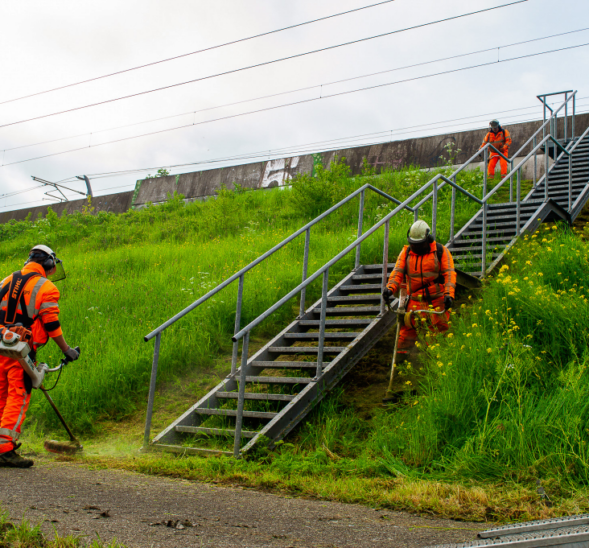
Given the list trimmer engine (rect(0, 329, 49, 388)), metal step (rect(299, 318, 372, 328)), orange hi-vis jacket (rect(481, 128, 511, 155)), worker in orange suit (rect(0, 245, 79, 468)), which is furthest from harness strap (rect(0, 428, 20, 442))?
orange hi-vis jacket (rect(481, 128, 511, 155))

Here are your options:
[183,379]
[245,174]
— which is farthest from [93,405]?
[245,174]

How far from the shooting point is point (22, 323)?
16.1ft

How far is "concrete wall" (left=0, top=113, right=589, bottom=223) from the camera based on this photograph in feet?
47.8

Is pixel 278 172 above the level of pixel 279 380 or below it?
above

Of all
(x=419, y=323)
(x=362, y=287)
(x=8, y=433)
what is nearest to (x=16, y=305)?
(x=8, y=433)

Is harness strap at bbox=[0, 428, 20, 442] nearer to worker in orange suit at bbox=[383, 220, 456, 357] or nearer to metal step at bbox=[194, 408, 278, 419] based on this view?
metal step at bbox=[194, 408, 278, 419]

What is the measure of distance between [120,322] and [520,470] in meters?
6.39

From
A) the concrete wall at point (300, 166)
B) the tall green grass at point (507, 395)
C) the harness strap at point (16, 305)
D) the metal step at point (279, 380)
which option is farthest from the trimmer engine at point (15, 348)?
the concrete wall at point (300, 166)

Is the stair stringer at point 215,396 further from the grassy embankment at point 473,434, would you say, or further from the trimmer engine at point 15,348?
the trimmer engine at point 15,348

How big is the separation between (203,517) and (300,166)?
15.5 m

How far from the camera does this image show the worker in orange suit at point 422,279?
5.89 m

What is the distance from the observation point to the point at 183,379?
6.94 metres

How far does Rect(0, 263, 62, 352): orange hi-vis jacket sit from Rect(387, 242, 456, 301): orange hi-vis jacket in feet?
11.5

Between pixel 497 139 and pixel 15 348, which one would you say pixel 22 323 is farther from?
pixel 497 139
